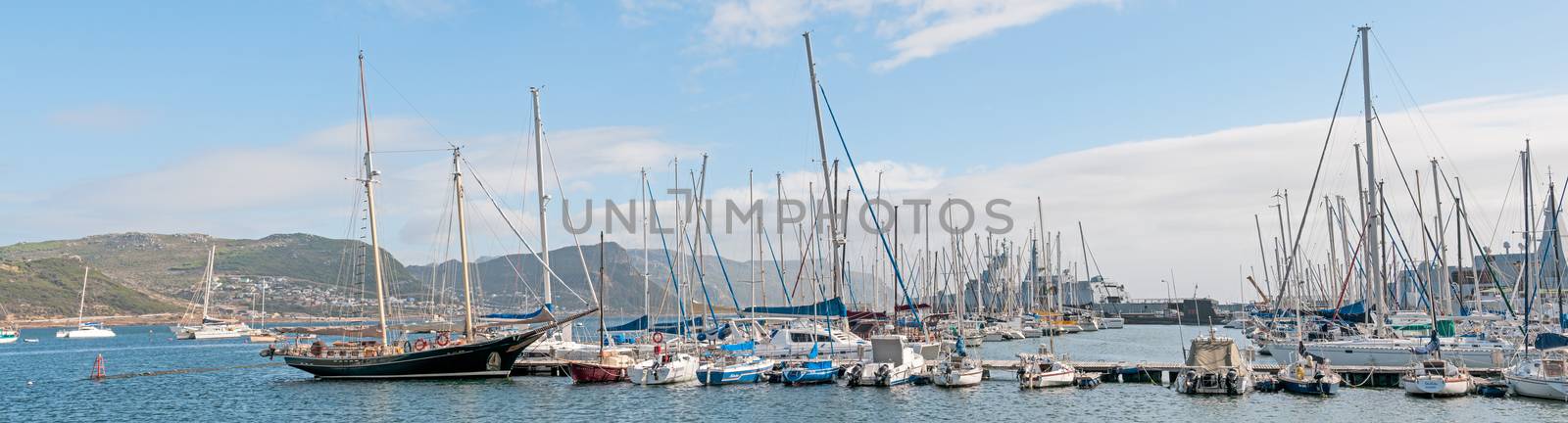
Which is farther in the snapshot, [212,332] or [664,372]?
[212,332]

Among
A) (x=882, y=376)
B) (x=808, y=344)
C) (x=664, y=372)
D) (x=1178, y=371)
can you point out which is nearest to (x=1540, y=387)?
(x=1178, y=371)

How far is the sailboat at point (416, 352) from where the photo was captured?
57094 mm

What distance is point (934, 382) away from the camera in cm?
5222

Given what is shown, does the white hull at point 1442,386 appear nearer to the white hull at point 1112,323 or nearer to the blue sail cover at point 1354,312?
the blue sail cover at point 1354,312

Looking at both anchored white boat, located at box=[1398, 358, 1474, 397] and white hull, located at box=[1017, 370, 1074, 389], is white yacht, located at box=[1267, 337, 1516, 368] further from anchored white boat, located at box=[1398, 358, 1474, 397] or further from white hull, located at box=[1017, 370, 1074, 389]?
white hull, located at box=[1017, 370, 1074, 389]

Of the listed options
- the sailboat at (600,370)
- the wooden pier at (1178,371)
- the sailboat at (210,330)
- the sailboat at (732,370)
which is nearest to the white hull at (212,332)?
the sailboat at (210,330)

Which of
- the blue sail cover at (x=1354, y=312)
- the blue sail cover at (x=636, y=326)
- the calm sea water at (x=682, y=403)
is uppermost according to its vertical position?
the blue sail cover at (x=1354, y=312)

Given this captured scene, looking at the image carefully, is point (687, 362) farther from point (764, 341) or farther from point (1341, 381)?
point (1341, 381)

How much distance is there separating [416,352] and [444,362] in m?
1.46

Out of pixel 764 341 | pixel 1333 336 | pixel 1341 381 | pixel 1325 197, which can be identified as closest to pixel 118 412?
pixel 764 341

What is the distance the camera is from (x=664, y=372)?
177 feet

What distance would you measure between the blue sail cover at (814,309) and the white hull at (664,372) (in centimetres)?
671

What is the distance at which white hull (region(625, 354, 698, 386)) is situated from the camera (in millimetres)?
53906

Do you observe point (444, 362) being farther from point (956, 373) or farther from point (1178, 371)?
point (1178, 371)
